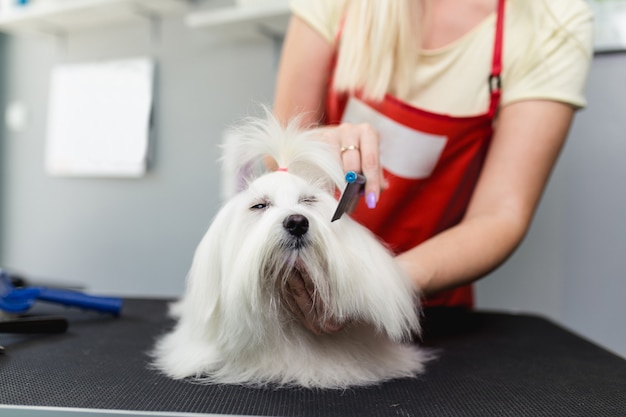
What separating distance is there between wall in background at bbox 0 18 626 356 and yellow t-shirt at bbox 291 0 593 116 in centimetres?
49

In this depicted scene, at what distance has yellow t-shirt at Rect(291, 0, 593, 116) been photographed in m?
0.93

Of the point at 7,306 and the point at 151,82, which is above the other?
the point at 151,82

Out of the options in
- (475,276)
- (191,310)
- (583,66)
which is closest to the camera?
(191,310)

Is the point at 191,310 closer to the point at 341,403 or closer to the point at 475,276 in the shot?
the point at 341,403

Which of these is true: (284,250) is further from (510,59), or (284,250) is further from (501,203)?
(510,59)

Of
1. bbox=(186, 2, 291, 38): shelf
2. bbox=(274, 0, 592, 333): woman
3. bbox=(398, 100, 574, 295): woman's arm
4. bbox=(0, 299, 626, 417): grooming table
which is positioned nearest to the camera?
bbox=(0, 299, 626, 417): grooming table

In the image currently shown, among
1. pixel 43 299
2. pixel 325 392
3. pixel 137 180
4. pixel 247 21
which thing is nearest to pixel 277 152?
pixel 325 392

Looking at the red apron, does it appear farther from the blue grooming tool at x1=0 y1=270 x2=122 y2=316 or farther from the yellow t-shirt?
the blue grooming tool at x1=0 y1=270 x2=122 y2=316

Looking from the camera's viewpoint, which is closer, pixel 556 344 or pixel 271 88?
pixel 556 344

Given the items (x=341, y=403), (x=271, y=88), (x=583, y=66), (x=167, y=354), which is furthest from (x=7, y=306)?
(x=271, y=88)

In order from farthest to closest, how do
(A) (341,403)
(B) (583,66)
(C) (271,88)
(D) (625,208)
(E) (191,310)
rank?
(C) (271,88), (D) (625,208), (B) (583,66), (E) (191,310), (A) (341,403)

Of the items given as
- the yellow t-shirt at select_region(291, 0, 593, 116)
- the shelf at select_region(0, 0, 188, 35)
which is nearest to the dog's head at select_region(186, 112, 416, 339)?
the yellow t-shirt at select_region(291, 0, 593, 116)

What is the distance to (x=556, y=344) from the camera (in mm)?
900

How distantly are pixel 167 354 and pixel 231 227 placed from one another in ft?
0.71
